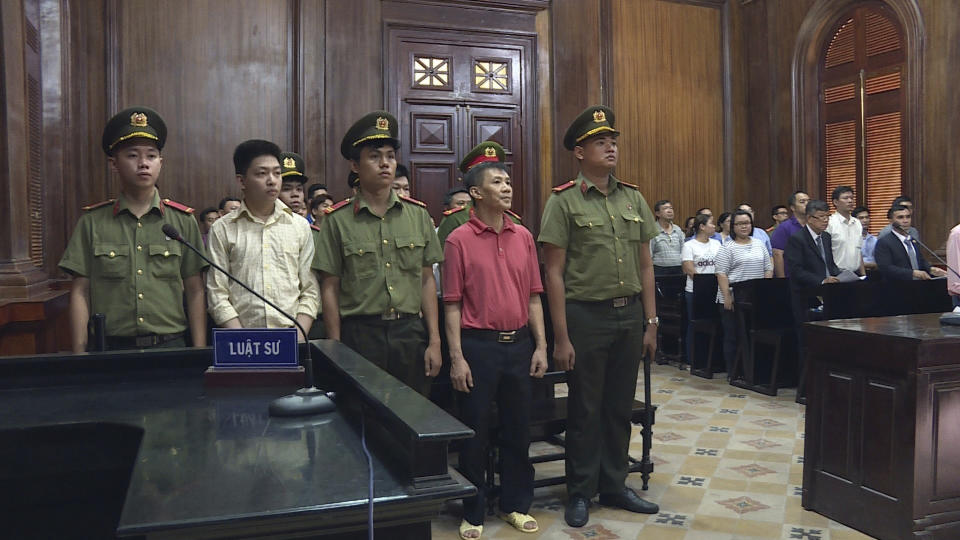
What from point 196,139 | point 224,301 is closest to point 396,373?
point 224,301

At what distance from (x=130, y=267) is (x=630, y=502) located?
213cm

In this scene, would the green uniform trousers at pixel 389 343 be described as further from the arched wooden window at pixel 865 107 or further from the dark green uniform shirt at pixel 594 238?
the arched wooden window at pixel 865 107

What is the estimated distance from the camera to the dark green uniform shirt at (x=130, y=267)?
2.52m

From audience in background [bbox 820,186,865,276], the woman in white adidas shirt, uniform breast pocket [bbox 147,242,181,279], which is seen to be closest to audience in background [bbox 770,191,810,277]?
audience in background [bbox 820,186,865,276]

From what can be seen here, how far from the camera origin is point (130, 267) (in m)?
2.55

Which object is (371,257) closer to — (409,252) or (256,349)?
(409,252)

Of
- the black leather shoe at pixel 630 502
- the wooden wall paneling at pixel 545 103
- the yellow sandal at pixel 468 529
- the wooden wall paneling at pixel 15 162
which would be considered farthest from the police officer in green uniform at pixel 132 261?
the wooden wall paneling at pixel 545 103

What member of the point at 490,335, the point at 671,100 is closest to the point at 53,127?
the point at 490,335

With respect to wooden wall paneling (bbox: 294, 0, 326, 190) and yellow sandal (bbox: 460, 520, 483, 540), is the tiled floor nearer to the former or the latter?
yellow sandal (bbox: 460, 520, 483, 540)

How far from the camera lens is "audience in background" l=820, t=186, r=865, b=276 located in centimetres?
600

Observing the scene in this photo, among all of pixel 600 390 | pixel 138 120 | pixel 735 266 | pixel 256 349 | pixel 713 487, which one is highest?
pixel 138 120

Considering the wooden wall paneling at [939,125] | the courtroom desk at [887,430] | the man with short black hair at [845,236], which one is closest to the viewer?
the courtroom desk at [887,430]

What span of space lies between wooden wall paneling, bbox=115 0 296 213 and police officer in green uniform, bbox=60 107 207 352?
11.7 ft

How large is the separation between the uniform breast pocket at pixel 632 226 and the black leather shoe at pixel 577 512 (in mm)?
1067
